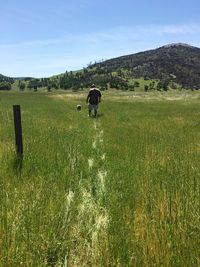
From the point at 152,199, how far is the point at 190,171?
1897 mm

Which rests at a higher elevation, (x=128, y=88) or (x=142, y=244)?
(x=142, y=244)

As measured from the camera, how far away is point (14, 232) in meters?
5.37

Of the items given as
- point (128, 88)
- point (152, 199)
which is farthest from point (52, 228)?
point (128, 88)

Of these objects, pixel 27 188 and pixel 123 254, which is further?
pixel 27 188

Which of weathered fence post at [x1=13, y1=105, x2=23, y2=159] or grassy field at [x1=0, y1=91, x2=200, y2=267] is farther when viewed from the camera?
weathered fence post at [x1=13, y1=105, x2=23, y2=159]

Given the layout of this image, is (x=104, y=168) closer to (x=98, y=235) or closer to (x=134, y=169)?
(x=134, y=169)

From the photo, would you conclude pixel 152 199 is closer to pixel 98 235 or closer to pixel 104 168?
pixel 98 235

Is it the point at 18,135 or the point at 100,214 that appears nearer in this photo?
the point at 100,214

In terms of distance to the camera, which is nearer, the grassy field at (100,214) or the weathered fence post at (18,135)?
the grassy field at (100,214)

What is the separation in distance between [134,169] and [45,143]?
474 cm

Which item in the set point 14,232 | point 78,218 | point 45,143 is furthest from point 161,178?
point 45,143

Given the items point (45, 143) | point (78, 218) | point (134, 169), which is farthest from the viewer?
point (45, 143)

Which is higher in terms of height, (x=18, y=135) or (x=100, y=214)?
(x=18, y=135)

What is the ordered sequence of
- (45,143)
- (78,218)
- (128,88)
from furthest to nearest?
1. (128,88)
2. (45,143)
3. (78,218)
